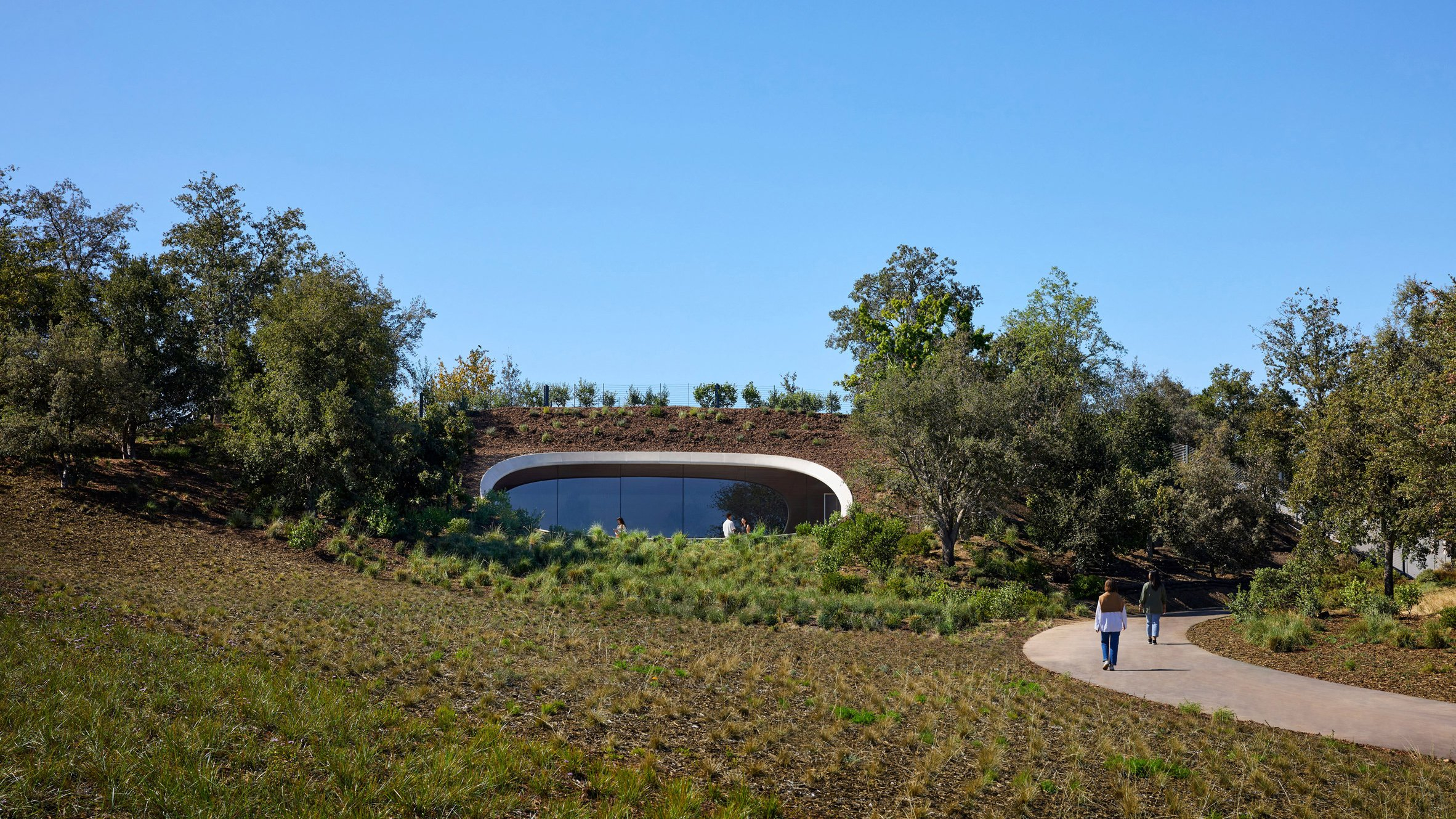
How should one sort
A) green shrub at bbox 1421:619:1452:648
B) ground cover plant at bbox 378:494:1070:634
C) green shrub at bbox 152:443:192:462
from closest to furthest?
green shrub at bbox 1421:619:1452:648 → ground cover plant at bbox 378:494:1070:634 → green shrub at bbox 152:443:192:462

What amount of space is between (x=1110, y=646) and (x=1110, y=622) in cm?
51

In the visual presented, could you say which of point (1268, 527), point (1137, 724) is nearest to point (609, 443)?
point (1268, 527)

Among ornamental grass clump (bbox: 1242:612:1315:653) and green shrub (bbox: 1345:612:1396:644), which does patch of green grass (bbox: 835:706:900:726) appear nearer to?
ornamental grass clump (bbox: 1242:612:1315:653)

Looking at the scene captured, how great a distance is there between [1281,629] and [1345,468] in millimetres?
5149

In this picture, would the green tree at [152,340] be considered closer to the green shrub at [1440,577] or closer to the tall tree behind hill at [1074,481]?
the tall tree behind hill at [1074,481]

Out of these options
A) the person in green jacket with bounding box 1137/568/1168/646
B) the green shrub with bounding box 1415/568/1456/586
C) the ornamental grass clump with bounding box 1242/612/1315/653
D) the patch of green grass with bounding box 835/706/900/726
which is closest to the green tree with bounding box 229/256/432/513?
the patch of green grass with bounding box 835/706/900/726

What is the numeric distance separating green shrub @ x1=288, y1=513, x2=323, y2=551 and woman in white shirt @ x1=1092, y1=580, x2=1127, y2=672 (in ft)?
57.7

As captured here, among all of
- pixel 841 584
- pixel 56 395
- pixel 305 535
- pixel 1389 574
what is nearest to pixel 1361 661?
pixel 1389 574

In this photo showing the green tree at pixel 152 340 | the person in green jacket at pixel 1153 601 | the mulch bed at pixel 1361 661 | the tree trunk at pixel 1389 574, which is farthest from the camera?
the green tree at pixel 152 340

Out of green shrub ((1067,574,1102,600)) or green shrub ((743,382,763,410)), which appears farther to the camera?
green shrub ((743,382,763,410))

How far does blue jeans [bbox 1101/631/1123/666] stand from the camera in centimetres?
1289

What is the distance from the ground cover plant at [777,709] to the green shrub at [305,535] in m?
4.80

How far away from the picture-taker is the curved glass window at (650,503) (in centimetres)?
3644

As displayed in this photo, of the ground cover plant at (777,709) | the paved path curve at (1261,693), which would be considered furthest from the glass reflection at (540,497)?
the paved path curve at (1261,693)
